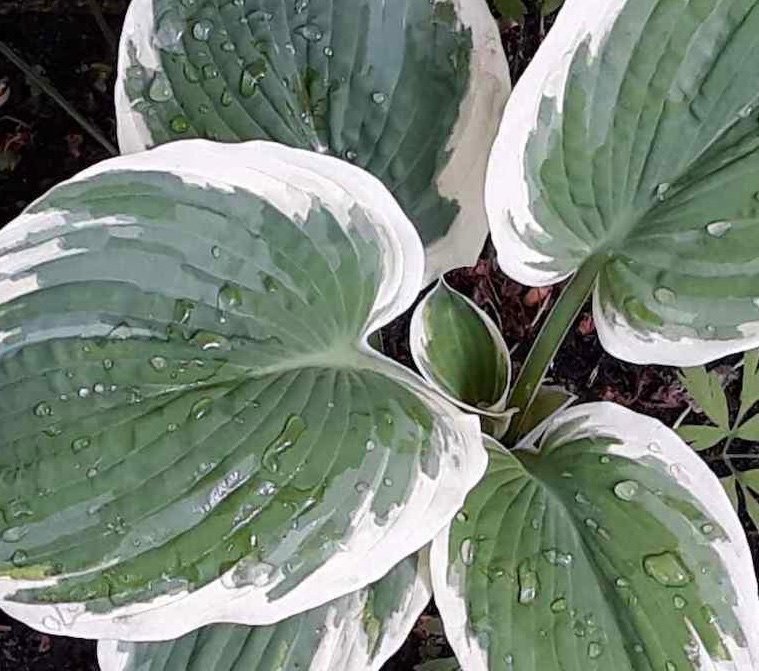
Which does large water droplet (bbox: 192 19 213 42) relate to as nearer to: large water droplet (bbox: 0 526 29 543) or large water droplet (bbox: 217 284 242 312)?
large water droplet (bbox: 217 284 242 312)

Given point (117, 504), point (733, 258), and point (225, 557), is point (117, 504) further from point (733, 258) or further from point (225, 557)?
point (733, 258)

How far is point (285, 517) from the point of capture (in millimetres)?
571

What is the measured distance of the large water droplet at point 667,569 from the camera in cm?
63

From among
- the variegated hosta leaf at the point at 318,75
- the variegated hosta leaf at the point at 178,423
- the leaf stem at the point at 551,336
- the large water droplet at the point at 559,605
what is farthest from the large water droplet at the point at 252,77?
the large water droplet at the point at 559,605

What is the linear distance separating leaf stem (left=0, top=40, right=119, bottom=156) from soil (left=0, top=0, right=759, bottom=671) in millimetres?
33

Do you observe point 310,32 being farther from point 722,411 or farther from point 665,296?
point 722,411

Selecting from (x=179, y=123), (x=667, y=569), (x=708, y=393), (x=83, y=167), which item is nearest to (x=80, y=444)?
(x=179, y=123)

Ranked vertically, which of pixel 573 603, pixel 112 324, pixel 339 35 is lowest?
pixel 573 603

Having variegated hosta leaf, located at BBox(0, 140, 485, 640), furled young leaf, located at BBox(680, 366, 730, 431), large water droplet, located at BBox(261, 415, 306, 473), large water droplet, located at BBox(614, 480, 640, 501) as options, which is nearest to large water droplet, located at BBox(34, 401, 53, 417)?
variegated hosta leaf, located at BBox(0, 140, 485, 640)

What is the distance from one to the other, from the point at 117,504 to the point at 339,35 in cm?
31

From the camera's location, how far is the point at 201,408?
0.57 meters

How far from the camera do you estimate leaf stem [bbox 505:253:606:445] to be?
71 centimetres

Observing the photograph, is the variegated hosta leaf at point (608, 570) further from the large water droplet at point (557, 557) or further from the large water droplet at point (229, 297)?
the large water droplet at point (229, 297)

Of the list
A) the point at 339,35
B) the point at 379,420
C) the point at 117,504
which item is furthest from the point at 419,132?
the point at 117,504
